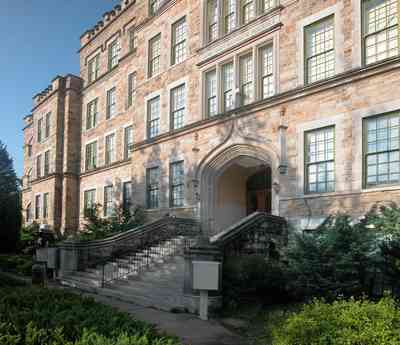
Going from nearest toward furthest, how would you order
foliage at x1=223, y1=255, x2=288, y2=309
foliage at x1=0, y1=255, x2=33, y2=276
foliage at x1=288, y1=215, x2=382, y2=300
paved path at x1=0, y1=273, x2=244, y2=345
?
paved path at x1=0, y1=273, x2=244, y2=345 → foliage at x1=288, y1=215, x2=382, y2=300 → foliage at x1=223, y1=255, x2=288, y2=309 → foliage at x1=0, y1=255, x2=33, y2=276

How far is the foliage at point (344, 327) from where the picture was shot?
4961 millimetres

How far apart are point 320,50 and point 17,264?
17.8 meters

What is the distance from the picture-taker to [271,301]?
12023 mm

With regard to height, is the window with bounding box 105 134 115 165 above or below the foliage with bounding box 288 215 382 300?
above

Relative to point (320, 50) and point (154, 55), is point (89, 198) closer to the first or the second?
point (154, 55)

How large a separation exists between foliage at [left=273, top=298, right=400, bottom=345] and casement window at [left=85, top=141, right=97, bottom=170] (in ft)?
93.6

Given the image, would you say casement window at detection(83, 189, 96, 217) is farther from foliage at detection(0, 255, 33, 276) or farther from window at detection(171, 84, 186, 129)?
window at detection(171, 84, 186, 129)

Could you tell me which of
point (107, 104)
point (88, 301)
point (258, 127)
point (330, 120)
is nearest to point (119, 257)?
point (258, 127)

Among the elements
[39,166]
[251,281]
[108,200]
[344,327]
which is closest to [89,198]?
[108,200]

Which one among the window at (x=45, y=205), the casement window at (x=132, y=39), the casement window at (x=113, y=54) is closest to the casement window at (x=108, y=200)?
the casement window at (x=113, y=54)

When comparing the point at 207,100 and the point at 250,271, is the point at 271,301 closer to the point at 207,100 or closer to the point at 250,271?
the point at 250,271

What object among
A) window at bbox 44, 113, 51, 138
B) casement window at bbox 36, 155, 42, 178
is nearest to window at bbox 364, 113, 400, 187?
window at bbox 44, 113, 51, 138

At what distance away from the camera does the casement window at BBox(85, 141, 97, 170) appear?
108 ft

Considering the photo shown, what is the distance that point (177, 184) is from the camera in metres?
21.0
